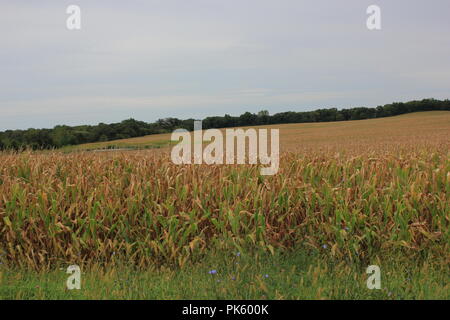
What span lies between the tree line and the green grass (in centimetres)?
3249

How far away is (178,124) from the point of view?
166 ft

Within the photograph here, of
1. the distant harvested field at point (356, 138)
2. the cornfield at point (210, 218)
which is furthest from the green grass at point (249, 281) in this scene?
the distant harvested field at point (356, 138)

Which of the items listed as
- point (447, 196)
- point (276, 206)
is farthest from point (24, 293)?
point (447, 196)

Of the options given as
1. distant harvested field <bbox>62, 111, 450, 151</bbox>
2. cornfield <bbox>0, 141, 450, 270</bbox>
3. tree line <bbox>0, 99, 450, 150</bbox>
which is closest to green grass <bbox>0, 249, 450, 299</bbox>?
cornfield <bbox>0, 141, 450, 270</bbox>

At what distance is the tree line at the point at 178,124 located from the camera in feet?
135

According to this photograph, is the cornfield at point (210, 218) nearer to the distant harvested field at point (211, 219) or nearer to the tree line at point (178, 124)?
the distant harvested field at point (211, 219)

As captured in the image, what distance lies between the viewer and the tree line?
4125 centimetres

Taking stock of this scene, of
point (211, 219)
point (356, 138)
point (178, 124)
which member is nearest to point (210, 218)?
point (211, 219)

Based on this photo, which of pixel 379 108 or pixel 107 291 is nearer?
pixel 107 291

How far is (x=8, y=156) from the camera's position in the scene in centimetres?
846

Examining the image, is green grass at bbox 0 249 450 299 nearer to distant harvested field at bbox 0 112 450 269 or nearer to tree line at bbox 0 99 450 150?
distant harvested field at bbox 0 112 450 269

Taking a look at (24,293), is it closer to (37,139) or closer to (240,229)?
(240,229)

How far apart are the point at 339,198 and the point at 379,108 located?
63054mm
